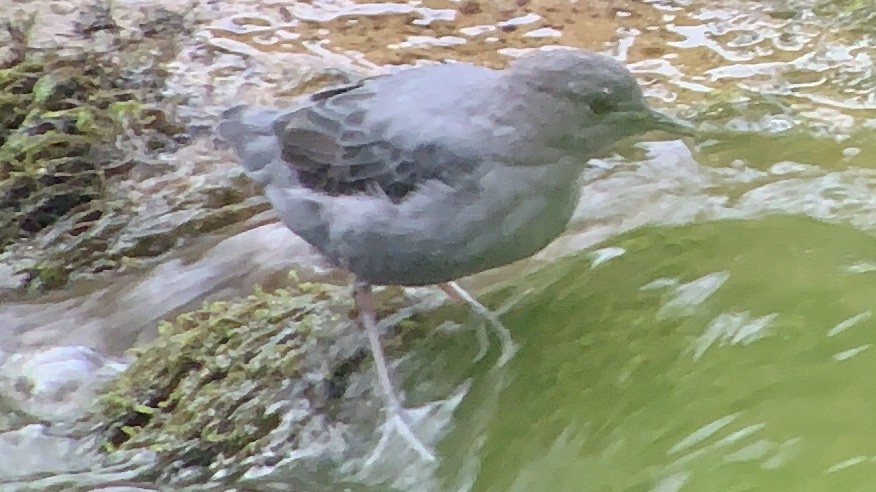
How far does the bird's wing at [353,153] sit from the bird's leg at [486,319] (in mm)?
256

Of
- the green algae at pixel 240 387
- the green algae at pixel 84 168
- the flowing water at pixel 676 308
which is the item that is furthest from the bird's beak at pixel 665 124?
the green algae at pixel 84 168

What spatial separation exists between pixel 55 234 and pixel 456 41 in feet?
4.32

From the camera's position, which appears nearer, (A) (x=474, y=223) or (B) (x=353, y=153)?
(A) (x=474, y=223)

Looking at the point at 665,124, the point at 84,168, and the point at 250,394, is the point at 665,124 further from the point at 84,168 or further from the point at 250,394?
the point at 84,168

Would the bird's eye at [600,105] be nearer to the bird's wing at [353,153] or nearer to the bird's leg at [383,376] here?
the bird's wing at [353,153]

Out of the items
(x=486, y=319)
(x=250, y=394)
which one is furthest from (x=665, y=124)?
(x=250, y=394)

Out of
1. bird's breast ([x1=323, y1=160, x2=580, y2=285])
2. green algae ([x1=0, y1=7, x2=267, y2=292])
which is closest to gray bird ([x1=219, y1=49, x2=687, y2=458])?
bird's breast ([x1=323, y1=160, x2=580, y2=285])

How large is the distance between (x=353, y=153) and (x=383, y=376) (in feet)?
1.38

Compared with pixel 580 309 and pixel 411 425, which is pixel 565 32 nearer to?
pixel 580 309

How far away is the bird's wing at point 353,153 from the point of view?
5.90 ft

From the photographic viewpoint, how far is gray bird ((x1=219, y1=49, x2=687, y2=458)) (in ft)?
5.76

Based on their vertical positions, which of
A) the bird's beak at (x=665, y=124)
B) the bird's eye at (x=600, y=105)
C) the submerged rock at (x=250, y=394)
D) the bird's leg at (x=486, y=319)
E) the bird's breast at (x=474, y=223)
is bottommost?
the submerged rock at (x=250, y=394)

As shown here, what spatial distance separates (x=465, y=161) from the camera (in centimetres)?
177

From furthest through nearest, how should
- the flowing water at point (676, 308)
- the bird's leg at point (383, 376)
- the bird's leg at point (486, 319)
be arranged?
the bird's leg at point (486, 319), the bird's leg at point (383, 376), the flowing water at point (676, 308)
